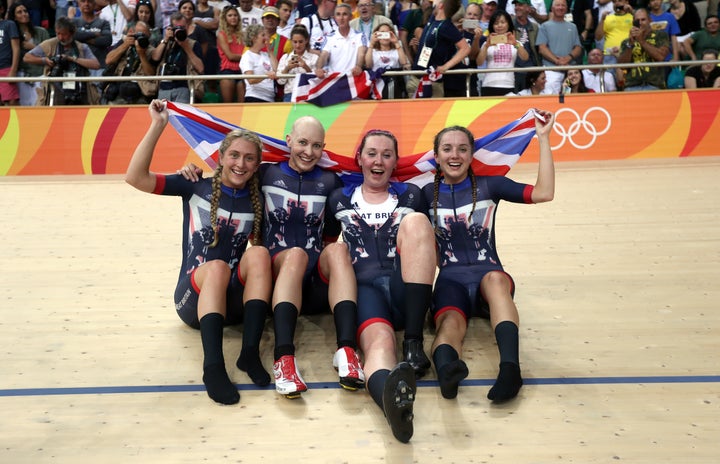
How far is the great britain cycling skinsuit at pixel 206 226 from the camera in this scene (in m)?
4.03

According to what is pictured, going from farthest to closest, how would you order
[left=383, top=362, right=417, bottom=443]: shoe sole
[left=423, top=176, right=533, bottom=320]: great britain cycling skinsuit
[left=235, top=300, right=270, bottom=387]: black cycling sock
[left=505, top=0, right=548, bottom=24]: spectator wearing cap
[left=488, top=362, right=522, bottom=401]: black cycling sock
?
[left=505, top=0, right=548, bottom=24]: spectator wearing cap < [left=423, top=176, right=533, bottom=320]: great britain cycling skinsuit < [left=235, top=300, right=270, bottom=387]: black cycling sock < [left=488, top=362, right=522, bottom=401]: black cycling sock < [left=383, top=362, right=417, bottom=443]: shoe sole

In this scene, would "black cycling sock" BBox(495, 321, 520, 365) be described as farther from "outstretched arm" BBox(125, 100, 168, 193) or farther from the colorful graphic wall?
the colorful graphic wall

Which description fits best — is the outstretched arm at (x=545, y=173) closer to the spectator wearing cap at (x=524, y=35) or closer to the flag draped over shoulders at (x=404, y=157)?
the flag draped over shoulders at (x=404, y=157)

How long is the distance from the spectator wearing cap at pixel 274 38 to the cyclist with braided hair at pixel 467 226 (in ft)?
18.2

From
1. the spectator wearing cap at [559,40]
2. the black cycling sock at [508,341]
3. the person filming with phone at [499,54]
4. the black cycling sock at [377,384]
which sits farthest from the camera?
the spectator wearing cap at [559,40]

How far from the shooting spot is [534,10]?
1049cm

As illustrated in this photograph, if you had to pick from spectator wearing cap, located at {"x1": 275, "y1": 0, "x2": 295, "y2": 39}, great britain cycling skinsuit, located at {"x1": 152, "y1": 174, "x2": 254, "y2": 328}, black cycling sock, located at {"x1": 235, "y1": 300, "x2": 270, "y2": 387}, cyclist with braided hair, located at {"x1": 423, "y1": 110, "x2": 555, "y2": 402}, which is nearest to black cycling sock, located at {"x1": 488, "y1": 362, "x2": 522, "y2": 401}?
cyclist with braided hair, located at {"x1": 423, "y1": 110, "x2": 555, "y2": 402}

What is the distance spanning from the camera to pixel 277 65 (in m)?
9.30

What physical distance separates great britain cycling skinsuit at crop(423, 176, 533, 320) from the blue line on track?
0.51 m

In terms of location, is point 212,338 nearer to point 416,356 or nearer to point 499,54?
point 416,356

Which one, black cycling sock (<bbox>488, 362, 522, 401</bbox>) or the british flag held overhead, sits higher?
the british flag held overhead

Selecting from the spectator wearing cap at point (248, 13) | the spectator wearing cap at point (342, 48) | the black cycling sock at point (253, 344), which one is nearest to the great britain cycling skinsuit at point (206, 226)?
the black cycling sock at point (253, 344)

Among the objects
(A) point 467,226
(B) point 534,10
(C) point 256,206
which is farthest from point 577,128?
(C) point 256,206

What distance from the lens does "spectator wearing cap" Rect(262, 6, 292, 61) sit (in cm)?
938
